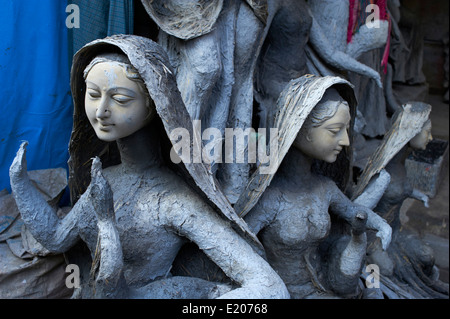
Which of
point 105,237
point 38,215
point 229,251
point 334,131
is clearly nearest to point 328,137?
point 334,131

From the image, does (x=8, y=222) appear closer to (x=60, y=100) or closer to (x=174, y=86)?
(x=60, y=100)

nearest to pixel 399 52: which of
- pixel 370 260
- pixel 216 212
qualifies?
pixel 370 260

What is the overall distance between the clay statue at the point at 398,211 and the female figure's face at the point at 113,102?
130 centimetres

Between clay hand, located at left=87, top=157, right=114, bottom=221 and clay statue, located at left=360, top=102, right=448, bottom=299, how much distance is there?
4.73 ft

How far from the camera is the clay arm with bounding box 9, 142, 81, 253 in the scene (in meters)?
1.92

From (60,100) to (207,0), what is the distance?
857 millimetres

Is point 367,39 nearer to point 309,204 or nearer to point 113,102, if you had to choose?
point 309,204

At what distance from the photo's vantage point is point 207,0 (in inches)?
104

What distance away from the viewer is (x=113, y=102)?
1836 mm

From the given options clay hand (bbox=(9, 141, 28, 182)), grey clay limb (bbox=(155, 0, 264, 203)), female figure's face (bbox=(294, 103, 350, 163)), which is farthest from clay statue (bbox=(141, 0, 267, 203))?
clay hand (bbox=(9, 141, 28, 182))

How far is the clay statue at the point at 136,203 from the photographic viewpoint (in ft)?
5.85

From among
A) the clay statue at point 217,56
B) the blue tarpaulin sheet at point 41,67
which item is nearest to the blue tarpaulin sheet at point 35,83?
the blue tarpaulin sheet at point 41,67

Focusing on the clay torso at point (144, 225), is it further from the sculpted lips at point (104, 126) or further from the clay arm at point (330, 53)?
the clay arm at point (330, 53)

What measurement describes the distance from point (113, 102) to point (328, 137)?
823 mm
